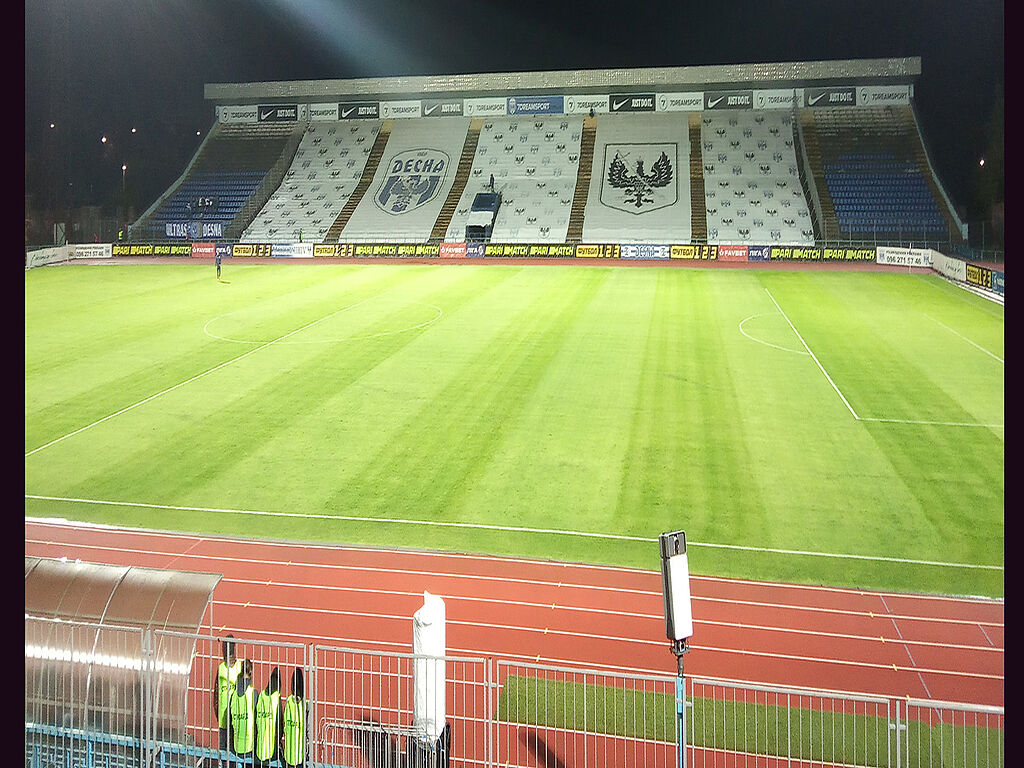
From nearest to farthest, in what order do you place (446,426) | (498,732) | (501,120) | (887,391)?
(498,732), (446,426), (887,391), (501,120)

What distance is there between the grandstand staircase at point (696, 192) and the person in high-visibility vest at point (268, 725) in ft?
159

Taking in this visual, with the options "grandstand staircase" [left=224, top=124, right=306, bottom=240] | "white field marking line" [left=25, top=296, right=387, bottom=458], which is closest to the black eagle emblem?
"grandstand staircase" [left=224, top=124, right=306, bottom=240]

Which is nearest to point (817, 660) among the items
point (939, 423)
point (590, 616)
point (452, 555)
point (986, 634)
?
point (986, 634)

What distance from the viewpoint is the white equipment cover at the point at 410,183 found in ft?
188

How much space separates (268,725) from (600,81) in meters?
63.2

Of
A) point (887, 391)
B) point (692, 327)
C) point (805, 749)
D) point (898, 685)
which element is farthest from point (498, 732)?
point (692, 327)

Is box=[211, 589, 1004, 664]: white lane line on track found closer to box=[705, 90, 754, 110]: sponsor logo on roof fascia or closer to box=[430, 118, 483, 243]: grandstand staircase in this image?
box=[430, 118, 483, 243]: grandstand staircase

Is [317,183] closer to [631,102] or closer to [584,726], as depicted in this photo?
[631,102]

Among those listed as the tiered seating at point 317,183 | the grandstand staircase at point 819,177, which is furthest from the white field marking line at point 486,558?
the tiered seating at point 317,183

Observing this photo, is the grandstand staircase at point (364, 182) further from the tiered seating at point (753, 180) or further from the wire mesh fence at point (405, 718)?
the wire mesh fence at point (405, 718)

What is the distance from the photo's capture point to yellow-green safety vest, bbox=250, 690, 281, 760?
6871 mm
